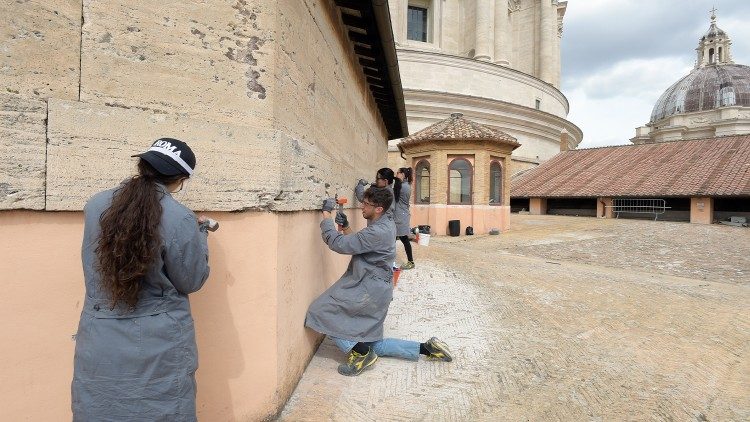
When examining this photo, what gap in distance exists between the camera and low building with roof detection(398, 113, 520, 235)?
54.9ft

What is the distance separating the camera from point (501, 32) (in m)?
33.1

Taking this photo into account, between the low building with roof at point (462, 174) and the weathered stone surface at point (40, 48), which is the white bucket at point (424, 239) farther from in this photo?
the weathered stone surface at point (40, 48)

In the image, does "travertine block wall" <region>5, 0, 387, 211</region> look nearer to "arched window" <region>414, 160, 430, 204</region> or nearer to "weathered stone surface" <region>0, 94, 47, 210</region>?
"weathered stone surface" <region>0, 94, 47, 210</region>

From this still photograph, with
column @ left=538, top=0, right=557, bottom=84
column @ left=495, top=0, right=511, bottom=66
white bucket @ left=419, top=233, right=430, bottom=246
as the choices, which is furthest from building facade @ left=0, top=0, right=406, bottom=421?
column @ left=538, top=0, right=557, bottom=84

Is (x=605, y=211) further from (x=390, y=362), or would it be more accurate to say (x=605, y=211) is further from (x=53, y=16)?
(x=53, y=16)

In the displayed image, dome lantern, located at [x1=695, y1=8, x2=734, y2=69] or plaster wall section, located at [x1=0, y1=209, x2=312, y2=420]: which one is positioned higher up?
dome lantern, located at [x1=695, y1=8, x2=734, y2=69]

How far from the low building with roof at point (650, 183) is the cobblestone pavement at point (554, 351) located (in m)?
10.9

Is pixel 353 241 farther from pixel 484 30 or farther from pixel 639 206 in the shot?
pixel 484 30

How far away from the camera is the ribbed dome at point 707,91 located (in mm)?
46125

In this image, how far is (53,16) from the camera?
2338 millimetres

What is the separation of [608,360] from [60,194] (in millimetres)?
4829

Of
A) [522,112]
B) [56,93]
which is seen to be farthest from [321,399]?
[522,112]

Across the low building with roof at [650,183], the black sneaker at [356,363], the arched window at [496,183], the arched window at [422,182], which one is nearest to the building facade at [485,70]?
the low building with roof at [650,183]

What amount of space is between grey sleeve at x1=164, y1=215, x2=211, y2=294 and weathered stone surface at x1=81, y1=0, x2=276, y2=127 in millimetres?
1078
